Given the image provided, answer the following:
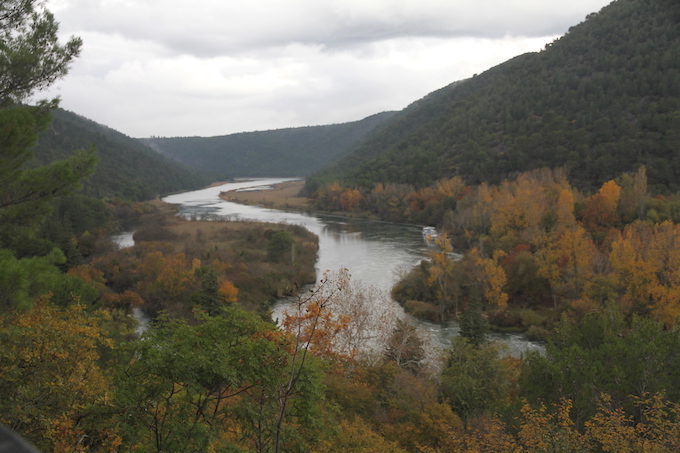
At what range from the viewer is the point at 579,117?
7644cm

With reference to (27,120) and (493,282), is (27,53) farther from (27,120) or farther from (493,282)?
(493,282)

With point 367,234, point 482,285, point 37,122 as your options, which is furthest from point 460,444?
point 367,234

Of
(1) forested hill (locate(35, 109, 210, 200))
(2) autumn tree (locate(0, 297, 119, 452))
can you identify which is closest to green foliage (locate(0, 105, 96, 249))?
(2) autumn tree (locate(0, 297, 119, 452))

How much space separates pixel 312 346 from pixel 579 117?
72.7m

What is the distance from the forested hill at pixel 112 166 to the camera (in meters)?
102

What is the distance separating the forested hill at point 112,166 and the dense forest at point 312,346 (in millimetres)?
65276

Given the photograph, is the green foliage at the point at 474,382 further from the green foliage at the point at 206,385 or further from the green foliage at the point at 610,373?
the green foliage at the point at 206,385

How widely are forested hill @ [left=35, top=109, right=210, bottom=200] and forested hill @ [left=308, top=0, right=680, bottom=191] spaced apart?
5237 cm

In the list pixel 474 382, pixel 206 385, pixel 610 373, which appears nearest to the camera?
pixel 206 385

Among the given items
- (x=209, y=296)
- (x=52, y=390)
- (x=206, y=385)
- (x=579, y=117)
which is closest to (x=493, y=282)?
(x=209, y=296)

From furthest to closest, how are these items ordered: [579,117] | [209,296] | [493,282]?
[579,117] → [493,282] → [209,296]

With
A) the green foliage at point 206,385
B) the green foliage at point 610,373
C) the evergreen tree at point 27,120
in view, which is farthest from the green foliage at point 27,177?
the green foliage at point 610,373

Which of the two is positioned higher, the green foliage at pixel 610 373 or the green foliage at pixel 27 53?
the green foliage at pixel 27 53

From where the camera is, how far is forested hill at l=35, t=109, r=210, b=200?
102 metres
